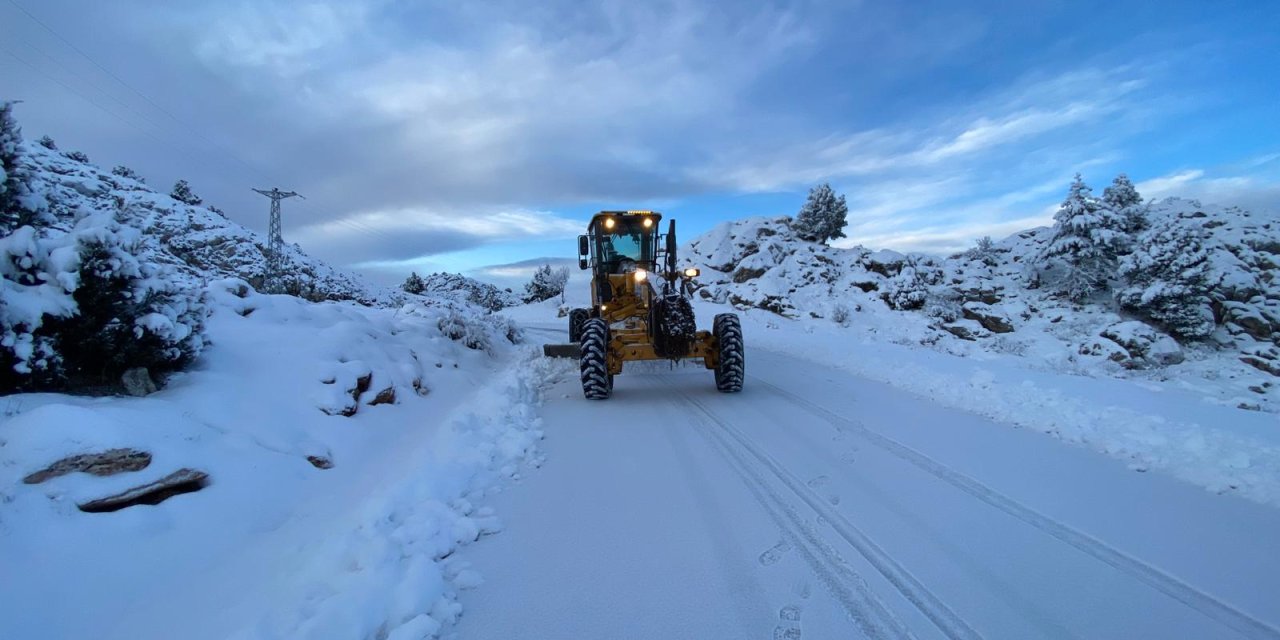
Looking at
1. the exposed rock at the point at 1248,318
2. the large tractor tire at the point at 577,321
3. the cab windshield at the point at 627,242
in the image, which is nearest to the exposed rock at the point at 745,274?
the exposed rock at the point at 1248,318

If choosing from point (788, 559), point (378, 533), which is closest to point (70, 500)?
point (378, 533)

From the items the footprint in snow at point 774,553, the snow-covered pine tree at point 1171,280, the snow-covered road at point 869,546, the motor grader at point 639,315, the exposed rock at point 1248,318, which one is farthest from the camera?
the snow-covered pine tree at point 1171,280

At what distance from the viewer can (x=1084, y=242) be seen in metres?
24.6

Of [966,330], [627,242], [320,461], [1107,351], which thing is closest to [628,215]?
[627,242]

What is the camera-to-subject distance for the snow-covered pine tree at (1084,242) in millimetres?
24266

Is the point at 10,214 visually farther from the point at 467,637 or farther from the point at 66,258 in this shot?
the point at 467,637

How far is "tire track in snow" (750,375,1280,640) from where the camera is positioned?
2477mm

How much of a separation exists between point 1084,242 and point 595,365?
90.5 ft

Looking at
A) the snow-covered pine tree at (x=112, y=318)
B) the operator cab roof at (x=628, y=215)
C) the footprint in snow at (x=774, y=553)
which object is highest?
the operator cab roof at (x=628, y=215)

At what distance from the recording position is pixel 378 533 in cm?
322

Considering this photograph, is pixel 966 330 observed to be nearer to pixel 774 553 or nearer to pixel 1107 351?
pixel 1107 351

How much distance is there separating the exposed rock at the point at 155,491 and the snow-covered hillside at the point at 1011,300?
617 inches

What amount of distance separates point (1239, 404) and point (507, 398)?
10.9 metres

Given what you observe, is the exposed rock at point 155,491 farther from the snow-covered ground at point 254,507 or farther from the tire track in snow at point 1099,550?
the tire track in snow at point 1099,550
